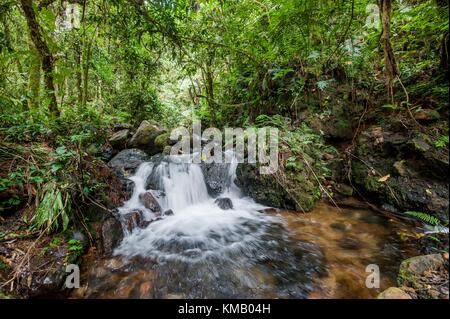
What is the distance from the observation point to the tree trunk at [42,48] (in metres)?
3.91

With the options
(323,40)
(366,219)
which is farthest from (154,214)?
(323,40)

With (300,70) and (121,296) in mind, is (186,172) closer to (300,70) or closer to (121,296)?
(121,296)

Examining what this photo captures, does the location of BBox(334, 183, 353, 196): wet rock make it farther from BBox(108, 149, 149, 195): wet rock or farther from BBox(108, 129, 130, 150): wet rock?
BBox(108, 129, 130, 150): wet rock

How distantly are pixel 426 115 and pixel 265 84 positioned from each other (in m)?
3.79

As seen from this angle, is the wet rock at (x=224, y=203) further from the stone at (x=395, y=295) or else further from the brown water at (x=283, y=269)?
the stone at (x=395, y=295)

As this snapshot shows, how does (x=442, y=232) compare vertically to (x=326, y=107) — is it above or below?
below

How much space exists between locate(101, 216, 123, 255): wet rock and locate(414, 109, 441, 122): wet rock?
17.5ft

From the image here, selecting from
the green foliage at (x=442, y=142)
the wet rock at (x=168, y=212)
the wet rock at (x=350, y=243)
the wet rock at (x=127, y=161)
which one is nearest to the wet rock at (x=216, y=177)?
the wet rock at (x=168, y=212)

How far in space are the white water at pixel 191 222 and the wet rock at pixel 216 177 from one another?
9cm

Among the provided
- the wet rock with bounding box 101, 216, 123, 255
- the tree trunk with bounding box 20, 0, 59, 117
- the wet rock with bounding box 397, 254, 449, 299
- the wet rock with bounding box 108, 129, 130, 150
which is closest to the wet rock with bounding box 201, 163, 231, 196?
the wet rock with bounding box 101, 216, 123, 255

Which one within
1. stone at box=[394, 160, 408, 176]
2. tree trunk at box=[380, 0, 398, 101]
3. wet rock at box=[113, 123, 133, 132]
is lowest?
stone at box=[394, 160, 408, 176]

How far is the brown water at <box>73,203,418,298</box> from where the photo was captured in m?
2.52

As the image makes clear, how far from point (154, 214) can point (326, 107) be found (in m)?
4.75
